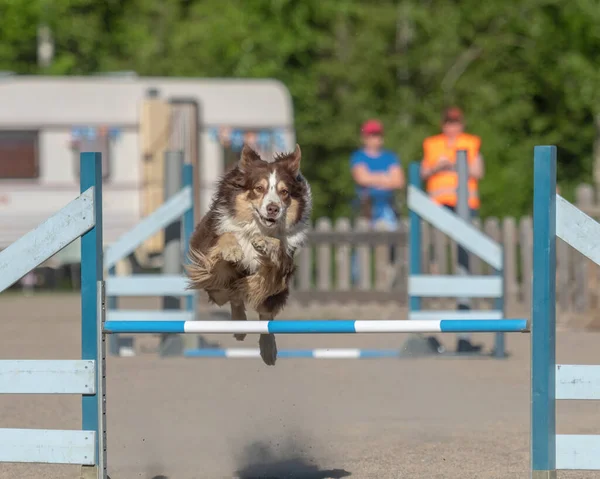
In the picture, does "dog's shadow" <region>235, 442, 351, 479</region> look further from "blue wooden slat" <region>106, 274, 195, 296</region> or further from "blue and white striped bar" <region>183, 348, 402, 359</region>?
"blue wooden slat" <region>106, 274, 195, 296</region>

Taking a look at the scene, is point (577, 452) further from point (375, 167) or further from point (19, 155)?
point (19, 155)

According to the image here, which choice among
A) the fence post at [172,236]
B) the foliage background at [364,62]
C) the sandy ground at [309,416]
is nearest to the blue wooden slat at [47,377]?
the sandy ground at [309,416]

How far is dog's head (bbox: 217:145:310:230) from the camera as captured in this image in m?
6.06

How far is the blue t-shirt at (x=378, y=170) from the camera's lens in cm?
1427

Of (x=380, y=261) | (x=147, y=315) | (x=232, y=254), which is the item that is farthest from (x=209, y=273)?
(x=380, y=261)

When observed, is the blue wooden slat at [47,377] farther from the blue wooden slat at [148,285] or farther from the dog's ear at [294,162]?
the blue wooden slat at [148,285]

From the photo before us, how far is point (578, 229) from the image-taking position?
4926 mm

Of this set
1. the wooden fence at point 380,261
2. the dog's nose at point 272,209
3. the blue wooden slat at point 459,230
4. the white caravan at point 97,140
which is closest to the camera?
the dog's nose at point 272,209

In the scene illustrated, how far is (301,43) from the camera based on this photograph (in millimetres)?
21750

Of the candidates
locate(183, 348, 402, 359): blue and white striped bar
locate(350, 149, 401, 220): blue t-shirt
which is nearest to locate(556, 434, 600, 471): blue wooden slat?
locate(183, 348, 402, 359): blue and white striped bar

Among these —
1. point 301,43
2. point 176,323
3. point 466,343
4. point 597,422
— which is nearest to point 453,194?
point 466,343

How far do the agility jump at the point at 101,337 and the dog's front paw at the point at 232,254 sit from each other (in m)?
0.97

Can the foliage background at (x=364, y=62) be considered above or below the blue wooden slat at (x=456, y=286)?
above

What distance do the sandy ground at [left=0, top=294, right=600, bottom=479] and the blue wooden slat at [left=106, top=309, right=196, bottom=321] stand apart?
0.33 metres
